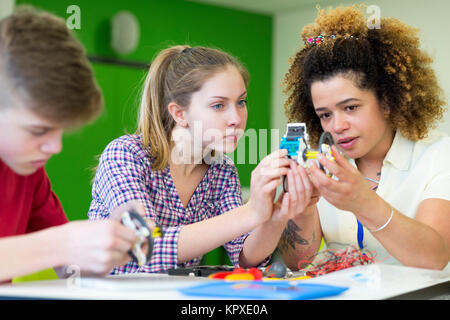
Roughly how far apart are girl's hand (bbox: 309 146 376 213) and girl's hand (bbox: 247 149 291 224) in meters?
0.06

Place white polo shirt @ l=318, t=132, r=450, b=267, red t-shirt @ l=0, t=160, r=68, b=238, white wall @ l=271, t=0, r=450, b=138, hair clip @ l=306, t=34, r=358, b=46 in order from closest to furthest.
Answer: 1. red t-shirt @ l=0, t=160, r=68, b=238
2. white polo shirt @ l=318, t=132, r=450, b=267
3. hair clip @ l=306, t=34, r=358, b=46
4. white wall @ l=271, t=0, r=450, b=138

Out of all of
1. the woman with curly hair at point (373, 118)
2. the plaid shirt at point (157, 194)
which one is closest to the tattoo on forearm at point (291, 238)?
the woman with curly hair at point (373, 118)

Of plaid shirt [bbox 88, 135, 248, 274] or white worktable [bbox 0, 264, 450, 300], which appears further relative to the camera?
plaid shirt [bbox 88, 135, 248, 274]

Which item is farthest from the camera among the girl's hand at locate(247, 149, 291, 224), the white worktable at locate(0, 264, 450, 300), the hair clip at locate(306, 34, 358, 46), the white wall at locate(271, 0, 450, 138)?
the white wall at locate(271, 0, 450, 138)

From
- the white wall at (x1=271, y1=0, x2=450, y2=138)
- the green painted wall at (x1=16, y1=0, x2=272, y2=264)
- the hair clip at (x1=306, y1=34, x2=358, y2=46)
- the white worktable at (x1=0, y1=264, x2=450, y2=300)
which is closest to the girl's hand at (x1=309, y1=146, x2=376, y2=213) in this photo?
the white worktable at (x1=0, y1=264, x2=450, y2=300)

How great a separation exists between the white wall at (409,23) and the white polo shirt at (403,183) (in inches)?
76.5

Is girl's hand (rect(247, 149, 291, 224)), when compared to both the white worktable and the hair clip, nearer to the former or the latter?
the white worktable

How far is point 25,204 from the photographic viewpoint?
3.62ft

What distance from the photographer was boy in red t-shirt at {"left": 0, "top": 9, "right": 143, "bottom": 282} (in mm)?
841

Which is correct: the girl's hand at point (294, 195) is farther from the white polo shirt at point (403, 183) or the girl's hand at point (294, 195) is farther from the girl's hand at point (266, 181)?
the white polo shirt at point (403, 183)

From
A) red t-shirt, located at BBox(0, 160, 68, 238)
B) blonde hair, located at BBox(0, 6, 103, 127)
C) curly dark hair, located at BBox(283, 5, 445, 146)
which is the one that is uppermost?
curly dark hair, located at BBox(283, 5, 445, 146)

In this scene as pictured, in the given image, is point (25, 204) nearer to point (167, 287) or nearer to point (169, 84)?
point (167, 287)
